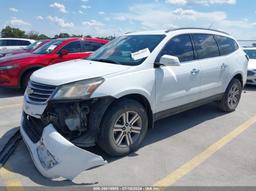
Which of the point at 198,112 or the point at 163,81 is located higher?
the point at 163,81

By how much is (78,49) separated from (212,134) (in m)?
5.65

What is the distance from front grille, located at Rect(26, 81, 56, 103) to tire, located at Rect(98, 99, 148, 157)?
0.77m

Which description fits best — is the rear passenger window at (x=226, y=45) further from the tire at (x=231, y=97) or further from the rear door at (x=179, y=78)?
the rear door at (x=179, y=78)

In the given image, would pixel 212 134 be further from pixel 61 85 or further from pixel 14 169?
pixel 14 169

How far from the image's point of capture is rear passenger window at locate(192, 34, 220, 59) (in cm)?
485

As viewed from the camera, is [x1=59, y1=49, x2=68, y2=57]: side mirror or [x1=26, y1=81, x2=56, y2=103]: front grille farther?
[x1=59, y1=49, x2=68, y2=57]: side mirror

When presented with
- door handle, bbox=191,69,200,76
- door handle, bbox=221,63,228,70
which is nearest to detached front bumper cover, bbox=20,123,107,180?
door handle, bbox=191,69,200,76

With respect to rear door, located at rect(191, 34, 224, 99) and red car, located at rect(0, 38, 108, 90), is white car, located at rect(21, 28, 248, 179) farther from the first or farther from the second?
red car, located at rect(0, 38, 108, 90)

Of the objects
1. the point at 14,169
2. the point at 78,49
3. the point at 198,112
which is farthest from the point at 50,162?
the point at 78,49

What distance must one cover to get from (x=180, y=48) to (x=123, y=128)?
5.84 ft

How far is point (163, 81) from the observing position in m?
4.05

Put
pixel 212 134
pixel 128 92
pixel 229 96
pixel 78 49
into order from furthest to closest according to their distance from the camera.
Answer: pixel 78 49 < pixel 229 96 < pixel 212 134 < pixel 128 92

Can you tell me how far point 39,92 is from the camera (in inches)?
138

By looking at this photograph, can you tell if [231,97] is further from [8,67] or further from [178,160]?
[8,67]
